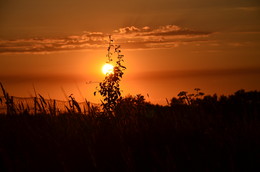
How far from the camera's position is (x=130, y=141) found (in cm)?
530

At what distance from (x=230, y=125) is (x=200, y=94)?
2.84m

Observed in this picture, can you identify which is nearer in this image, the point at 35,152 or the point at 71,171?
the point at 71,171

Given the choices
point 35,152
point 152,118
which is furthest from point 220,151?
point 35,152

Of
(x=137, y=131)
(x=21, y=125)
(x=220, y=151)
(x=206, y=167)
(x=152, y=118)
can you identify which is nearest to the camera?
(x=206, y=167)

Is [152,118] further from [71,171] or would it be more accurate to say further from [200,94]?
[200,94]

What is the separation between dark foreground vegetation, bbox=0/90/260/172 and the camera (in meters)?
4.48

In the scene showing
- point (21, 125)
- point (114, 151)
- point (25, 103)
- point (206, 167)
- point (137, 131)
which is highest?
point (25, 103)

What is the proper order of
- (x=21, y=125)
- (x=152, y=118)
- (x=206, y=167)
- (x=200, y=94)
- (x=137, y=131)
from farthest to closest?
(x=200, y=94)
(x=152, y=118)
(x=21, y=125)
(x=137, y=131)
(x=206, y=167)

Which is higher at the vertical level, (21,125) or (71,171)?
(21,125)

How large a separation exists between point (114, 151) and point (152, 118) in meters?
1.62

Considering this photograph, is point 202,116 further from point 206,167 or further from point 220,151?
point 206,167

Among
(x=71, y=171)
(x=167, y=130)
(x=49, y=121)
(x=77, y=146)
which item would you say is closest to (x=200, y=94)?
(x=167, y=130)

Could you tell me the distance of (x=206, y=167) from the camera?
14.0 ft

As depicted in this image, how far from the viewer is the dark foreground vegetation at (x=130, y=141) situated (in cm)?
448
